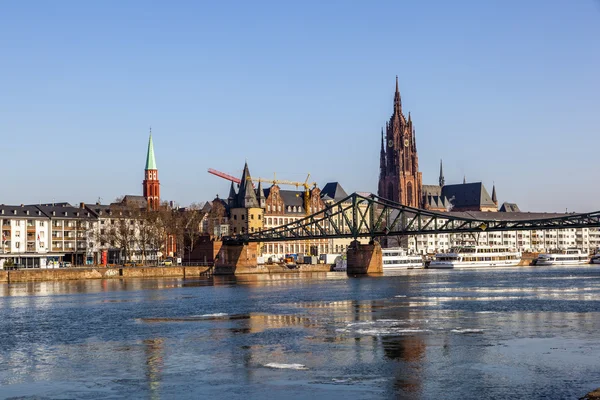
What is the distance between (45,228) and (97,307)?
8752 centimetres

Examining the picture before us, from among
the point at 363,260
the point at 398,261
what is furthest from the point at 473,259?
the point at 363,260

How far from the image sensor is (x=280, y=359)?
38594mm

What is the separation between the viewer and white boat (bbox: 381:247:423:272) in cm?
18238

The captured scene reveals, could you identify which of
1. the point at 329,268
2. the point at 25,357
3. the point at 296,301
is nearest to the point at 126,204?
the point at 329,268

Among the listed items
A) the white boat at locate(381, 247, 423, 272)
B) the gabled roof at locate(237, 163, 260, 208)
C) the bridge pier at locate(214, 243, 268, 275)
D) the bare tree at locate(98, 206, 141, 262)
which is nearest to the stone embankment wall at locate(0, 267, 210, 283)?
the bare tree at locate(98, 206, 141, 262)

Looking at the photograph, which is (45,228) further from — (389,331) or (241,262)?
(389,331)

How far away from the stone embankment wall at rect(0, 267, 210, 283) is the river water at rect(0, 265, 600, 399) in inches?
1882

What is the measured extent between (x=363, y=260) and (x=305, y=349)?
11118 cm

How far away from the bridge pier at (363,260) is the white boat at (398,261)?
2555 centimetres

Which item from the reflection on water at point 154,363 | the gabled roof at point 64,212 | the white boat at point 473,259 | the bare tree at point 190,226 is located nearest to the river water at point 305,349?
the reflection on water at point 154,363

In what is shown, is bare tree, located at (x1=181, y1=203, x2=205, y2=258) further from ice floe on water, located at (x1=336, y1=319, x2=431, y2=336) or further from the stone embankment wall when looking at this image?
ice floe on water, located at (x1=336, y1=319, x2=431, y2=336)

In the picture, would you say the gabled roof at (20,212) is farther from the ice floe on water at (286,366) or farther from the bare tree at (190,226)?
the ice floe on water at (286,366)

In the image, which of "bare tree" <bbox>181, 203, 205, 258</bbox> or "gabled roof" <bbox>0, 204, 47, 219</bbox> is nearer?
"gabled roof" <bbox>0, 204, 47, 219</bbox>

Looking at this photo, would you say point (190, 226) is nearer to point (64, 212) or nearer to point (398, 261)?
point (64, 212)
